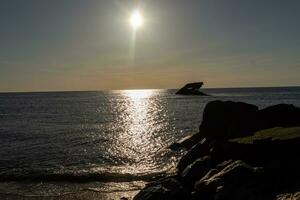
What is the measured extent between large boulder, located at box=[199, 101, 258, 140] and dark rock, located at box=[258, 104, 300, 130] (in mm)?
642

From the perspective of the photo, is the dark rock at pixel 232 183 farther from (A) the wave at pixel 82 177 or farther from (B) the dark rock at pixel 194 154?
(A) the wave at pixel 82 177

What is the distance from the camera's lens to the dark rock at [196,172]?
19.2 meters

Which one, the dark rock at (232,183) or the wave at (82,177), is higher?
the dark rock at (232,183)

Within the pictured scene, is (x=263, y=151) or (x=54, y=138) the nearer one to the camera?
(x=263, y=151)

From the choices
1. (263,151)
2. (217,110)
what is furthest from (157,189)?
(217,110)

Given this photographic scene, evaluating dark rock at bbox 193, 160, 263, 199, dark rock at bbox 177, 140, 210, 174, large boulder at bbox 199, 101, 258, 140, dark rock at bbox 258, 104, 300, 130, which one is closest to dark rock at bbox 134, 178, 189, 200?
dark rock at bbox 193, 160, 263, 199

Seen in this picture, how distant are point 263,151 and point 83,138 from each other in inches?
1229

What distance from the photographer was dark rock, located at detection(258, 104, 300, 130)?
2419 centimetres

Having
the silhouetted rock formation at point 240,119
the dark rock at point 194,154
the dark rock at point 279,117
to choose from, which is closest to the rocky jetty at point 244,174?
the dark rock at point 279,117

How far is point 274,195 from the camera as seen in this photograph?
1356 cm

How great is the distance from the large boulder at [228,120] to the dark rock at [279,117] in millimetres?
642

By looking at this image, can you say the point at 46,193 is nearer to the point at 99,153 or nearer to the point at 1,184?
the point at 1,184

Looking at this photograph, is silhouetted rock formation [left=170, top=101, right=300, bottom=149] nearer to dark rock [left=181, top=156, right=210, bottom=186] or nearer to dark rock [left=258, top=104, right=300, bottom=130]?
dark rock [left=258, top=104, right=300, bottom=130]

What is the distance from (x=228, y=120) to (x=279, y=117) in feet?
18.0
